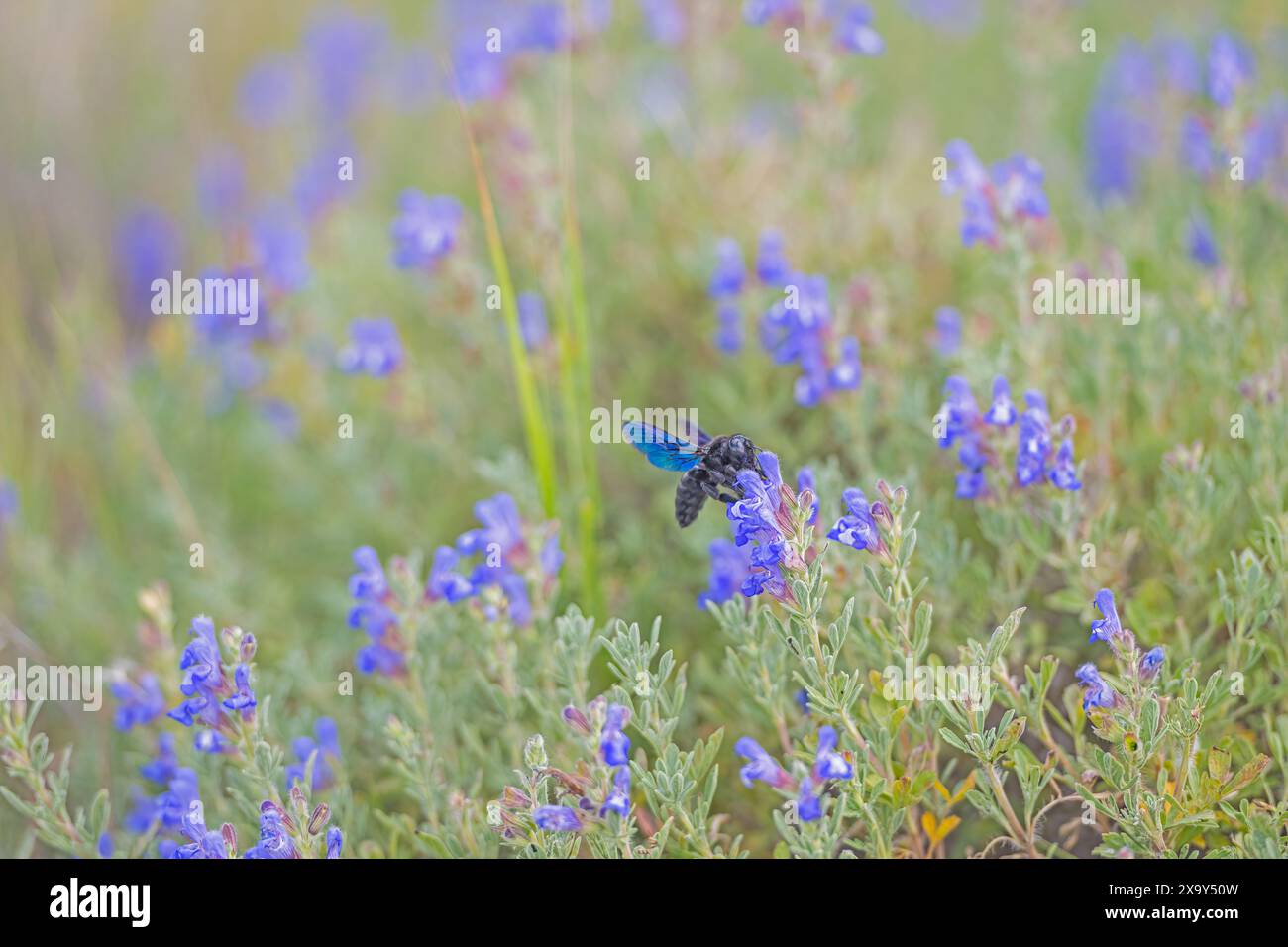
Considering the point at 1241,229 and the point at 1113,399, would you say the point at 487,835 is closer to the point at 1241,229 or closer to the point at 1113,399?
the point at 1113,399

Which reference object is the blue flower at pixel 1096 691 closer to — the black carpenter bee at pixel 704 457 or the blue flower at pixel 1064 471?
the blue flower at pixel 1064 471

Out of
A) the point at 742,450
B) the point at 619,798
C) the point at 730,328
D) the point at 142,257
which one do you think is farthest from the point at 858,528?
the point at 142,257

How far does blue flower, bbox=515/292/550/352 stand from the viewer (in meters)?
3.86

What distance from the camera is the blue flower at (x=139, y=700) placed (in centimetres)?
292

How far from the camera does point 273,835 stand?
2270mm

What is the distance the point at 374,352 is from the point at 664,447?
1484 millimetres

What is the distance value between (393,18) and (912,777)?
6998 millimetres

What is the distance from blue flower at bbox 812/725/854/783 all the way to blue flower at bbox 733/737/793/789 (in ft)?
0.27

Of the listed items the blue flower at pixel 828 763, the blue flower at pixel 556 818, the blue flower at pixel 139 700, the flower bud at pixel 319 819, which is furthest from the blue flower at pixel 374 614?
the blue flower at pixel 828 763

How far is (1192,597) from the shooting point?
2.80m

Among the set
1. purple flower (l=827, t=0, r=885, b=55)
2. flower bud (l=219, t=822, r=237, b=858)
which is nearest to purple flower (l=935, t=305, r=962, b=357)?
purple flower (l=827, t=0, r=885, b=55)

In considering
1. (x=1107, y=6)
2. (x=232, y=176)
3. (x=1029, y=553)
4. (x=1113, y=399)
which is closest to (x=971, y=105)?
(x=1107, y=6)

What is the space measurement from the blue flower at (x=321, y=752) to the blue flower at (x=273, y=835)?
0.43 m

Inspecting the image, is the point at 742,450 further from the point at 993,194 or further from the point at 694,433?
the point at 993,194
